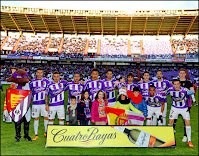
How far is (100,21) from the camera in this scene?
34344 millimetres

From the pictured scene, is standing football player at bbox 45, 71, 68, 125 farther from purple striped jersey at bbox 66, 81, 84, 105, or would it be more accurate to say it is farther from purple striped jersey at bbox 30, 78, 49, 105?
purple striped jersey at bbox 66, 81, 84, 105

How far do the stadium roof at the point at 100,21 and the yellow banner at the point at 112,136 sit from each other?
29.7 meters

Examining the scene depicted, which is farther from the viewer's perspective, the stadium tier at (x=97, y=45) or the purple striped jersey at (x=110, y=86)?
the stadium tier at (x=97, y=45)

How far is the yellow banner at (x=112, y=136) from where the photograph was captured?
5.06 m

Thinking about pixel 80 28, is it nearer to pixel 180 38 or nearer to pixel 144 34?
pixel 144 34

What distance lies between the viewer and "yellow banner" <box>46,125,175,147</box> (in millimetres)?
5062

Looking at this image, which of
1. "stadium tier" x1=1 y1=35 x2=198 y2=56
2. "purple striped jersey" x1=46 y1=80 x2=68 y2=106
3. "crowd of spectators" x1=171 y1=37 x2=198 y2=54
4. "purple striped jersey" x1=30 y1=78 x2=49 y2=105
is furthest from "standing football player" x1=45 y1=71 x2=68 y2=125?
"crowd of spectators" x1=171 y1=37 x2=198 y2=54

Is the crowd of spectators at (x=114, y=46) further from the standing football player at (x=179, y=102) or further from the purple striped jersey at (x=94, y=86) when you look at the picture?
the standing football player at (x=179, y=102)

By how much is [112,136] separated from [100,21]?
103 feet

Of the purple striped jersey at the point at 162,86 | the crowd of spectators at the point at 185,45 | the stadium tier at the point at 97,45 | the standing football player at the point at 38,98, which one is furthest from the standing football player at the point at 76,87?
the crowd of spectators at the point at 185,45

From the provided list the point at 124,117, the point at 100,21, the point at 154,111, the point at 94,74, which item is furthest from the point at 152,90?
the point at 100,21

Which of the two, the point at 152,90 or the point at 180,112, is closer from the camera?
the point at 180,112

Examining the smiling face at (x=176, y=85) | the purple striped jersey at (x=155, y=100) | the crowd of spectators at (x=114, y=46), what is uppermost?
the crowd of spectators at (x=114, y=46)

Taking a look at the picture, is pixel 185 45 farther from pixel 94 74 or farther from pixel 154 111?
pixel 94 74
